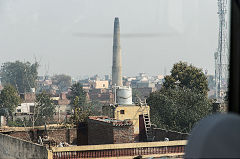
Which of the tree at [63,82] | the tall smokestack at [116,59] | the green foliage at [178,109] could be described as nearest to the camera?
the green foliage at [178,109]

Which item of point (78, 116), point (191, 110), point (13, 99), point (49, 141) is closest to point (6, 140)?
point (49, 141)

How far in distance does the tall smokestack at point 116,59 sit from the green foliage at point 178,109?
6292 centimetres

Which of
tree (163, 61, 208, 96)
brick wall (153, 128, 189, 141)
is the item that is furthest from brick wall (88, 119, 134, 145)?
tree (163, 61, 208, 96)

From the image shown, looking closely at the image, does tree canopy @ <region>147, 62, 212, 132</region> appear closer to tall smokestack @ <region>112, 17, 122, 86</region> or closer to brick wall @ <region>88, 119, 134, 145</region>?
brick wall @ <region>88, 119, 134, 145</region>

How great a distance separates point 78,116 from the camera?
2680 centimetres

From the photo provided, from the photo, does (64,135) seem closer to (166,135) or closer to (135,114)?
(135,114)

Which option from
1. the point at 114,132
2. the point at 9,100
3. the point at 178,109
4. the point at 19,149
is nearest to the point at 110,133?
the point at 114,132

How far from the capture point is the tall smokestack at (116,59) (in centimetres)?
10156

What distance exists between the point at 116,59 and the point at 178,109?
70767mm

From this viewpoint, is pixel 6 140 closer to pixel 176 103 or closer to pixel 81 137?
pixel 81 137

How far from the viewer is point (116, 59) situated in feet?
345

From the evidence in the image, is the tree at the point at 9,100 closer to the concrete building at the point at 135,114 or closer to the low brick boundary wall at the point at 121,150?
the concrete building at the point at 135,114

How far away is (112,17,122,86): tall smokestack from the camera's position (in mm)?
101562

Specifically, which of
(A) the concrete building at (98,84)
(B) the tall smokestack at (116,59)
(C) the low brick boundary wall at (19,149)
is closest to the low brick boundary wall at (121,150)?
(C) the low brick boundary wall at (19,149)
